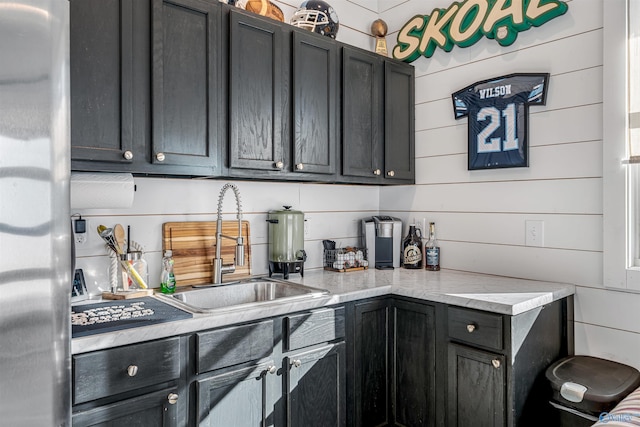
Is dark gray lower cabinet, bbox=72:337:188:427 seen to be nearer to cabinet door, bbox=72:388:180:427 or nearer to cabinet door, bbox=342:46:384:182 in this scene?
cabinet door, bbox=72:388:180:427

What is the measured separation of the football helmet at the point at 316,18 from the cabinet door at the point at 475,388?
69.5 inches

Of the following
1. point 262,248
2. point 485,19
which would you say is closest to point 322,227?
point 262,248

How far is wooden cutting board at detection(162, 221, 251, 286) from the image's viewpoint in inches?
83.2

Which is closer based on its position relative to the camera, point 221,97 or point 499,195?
point 221,97

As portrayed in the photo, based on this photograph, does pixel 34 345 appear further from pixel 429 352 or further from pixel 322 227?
pixel 322 227

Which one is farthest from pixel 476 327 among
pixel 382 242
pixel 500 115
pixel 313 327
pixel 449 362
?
pixel 500 115

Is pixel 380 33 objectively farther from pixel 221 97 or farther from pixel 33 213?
pixel 33 213

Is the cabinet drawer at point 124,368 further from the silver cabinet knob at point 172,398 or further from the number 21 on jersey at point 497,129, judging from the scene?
the number 21 on jersey at point 497,129

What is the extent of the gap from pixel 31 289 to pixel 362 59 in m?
2.19

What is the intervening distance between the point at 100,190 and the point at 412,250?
1.77 meters

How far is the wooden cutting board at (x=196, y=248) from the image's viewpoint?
211 cm

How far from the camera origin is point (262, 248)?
2449 millimetres

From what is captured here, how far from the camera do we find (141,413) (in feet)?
4.70

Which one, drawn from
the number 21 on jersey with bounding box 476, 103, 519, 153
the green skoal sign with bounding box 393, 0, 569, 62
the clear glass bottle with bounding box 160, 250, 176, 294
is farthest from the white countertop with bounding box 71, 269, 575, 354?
the green skoal sign with bounding box 393, 0, 569, 62
